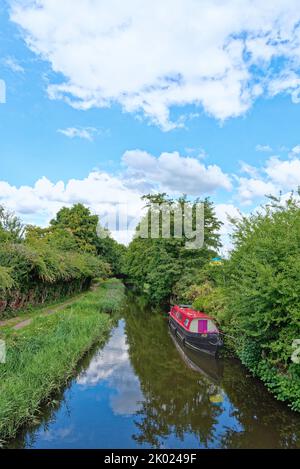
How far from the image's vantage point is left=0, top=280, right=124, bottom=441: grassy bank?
21.1 ft

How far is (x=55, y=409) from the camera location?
767cm

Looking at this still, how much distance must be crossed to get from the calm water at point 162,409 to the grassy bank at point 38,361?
38 centimetres

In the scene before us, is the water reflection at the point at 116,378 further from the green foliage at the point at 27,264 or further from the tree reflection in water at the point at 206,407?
the green foliage at the point at 27,264

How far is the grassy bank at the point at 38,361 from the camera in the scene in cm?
642

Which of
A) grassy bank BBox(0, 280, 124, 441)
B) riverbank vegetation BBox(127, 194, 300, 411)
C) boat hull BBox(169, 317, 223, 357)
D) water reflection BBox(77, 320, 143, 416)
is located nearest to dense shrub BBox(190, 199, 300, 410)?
riverbank vegetation BBox(127, 194, 300, 411)

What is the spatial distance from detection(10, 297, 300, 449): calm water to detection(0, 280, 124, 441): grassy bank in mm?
380

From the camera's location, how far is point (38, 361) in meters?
8.55

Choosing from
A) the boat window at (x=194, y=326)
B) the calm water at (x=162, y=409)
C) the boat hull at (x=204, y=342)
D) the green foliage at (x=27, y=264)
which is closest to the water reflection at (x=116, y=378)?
the calm water at (x=162, y=409)

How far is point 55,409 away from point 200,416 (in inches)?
144

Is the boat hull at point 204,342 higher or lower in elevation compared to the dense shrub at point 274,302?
lower

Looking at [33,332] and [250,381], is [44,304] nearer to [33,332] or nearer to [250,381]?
[33,332]

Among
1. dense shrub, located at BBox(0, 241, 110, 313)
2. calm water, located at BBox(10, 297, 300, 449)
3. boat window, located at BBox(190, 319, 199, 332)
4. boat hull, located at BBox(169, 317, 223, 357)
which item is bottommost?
calm water, located at BBox(10, 297, 300, 449)

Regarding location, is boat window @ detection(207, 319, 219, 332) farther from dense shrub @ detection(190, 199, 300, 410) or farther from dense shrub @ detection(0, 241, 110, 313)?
dense shrub @ detection(0, 241, 110, 313)
